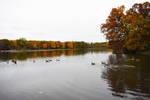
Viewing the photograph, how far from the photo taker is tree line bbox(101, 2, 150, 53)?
2902 cm

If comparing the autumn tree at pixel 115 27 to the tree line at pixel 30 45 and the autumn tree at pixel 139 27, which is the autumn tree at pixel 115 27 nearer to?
the autumn tree at pixel 139 27

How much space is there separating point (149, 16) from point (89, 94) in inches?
1243

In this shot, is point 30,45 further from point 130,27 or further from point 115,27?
point 130,27

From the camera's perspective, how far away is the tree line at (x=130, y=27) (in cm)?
2902

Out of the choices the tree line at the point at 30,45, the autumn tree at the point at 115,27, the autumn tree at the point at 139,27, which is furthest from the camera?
the tree line at the point at 30,45

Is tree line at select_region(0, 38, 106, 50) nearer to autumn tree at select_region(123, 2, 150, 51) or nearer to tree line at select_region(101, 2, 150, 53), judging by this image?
→ tree line at select_region(101, 2, 150, 53)

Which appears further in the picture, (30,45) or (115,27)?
(30,45)

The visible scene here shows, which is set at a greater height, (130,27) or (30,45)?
(130,27)

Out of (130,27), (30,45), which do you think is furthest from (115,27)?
(30,45)

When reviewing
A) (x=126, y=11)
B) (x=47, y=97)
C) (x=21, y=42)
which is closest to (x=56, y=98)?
(x=47, y=97)

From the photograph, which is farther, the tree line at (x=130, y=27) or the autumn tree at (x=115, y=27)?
the autumn tree at (x=115, y=27)

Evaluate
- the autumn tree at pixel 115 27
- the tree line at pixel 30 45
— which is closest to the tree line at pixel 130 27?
the autumn tree at pixel 115 27

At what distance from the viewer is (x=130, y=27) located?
30.1 meters

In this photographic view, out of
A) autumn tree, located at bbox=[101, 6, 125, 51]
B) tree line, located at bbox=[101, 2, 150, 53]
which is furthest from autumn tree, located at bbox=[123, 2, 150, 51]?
autumn tree, located at bbox=[101, 6, 125, 51]
